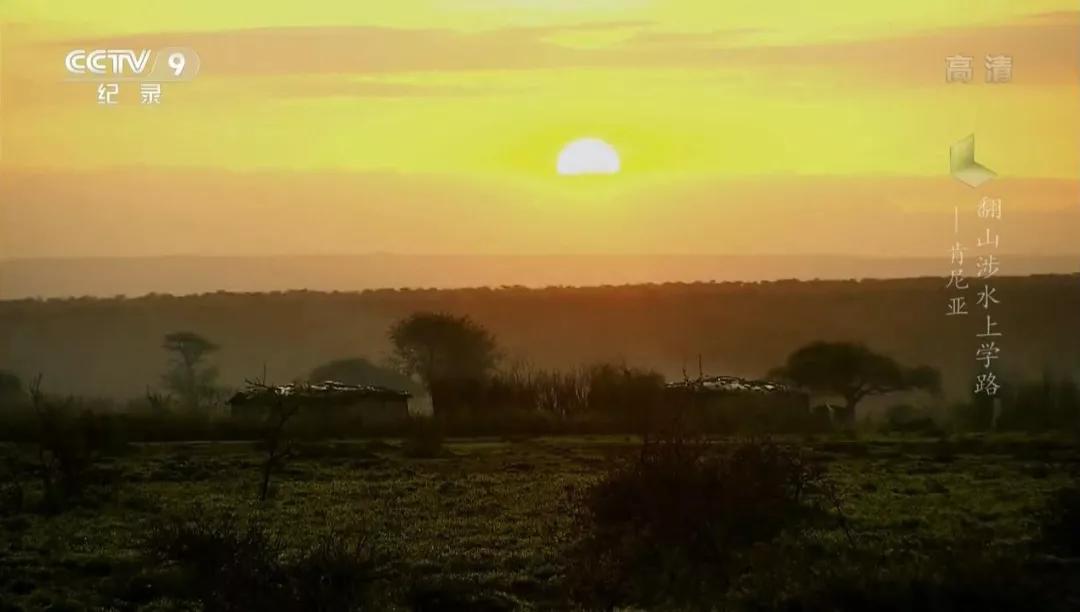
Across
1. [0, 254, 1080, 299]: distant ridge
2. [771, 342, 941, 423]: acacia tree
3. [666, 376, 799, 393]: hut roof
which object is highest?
[0, 254, 1080, 299]: distant ridge

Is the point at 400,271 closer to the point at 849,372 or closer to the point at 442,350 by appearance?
the point at 442,350

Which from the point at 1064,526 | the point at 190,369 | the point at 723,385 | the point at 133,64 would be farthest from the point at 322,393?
the point at 1064,526

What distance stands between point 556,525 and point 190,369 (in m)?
2.01

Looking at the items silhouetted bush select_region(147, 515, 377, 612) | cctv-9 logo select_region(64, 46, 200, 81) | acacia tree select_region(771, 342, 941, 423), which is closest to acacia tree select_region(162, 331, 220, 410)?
silhouetted bush select_region(147, 515, 377, 612)

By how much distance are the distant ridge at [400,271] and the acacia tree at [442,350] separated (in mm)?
197

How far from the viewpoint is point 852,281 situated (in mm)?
9344

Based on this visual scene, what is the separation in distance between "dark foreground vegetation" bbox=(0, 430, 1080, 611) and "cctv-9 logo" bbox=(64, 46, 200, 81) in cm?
185

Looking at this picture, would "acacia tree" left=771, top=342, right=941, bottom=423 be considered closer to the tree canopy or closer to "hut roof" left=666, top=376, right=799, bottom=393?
"hut roof" left=666, top=376, right=799, bottom=393

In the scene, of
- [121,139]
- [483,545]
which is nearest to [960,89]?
[483,545]

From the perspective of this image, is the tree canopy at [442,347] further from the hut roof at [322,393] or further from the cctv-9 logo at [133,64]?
the cctv-9 logo at [133,64]

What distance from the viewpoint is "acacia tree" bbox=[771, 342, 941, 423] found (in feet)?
30.6

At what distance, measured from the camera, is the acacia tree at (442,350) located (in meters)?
9.31

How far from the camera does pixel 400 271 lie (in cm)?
939

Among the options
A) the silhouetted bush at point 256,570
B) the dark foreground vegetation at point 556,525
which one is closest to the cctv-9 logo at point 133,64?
the dark foreground vegetation at point 556,525
